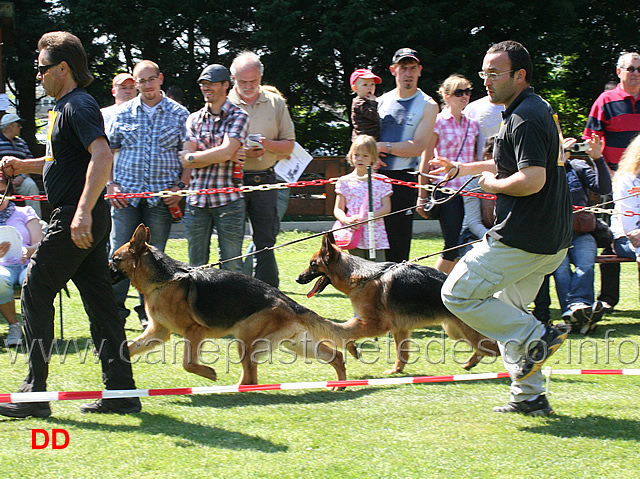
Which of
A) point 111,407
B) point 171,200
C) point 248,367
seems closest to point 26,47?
point 171,200

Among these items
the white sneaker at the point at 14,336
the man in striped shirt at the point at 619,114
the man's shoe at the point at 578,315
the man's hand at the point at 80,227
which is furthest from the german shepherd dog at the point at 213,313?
the man in striped shirt at the point at 619,114

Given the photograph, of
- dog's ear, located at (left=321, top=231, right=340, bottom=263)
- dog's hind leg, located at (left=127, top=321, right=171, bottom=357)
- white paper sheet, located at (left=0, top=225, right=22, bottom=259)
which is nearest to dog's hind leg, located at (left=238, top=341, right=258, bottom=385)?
dog's hind leg, located at (left=127, top=321, right=171, bottom=357)

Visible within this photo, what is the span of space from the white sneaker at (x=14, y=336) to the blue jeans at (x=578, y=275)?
184 inches

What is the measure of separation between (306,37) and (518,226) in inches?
498

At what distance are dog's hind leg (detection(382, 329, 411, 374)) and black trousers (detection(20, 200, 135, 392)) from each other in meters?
2.10

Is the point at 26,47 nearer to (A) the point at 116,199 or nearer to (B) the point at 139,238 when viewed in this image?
(A) the point at 116,199

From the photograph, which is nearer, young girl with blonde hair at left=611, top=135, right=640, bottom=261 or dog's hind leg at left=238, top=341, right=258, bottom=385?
dog's hind leg at left=238, top=341, right=258, bottom=385

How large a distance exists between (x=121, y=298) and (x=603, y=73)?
49.8 ft

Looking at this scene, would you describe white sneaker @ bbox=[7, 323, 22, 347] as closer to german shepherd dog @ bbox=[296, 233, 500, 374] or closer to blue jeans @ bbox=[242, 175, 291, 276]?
blue jeans @ bbox=[242, 175, 291, 276]

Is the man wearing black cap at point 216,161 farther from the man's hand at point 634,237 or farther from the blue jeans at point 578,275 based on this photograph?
the man's hand at point 634,237

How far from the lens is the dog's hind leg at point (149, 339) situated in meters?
5.20

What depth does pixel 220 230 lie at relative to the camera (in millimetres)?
6656

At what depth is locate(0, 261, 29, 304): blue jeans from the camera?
609 centimetres

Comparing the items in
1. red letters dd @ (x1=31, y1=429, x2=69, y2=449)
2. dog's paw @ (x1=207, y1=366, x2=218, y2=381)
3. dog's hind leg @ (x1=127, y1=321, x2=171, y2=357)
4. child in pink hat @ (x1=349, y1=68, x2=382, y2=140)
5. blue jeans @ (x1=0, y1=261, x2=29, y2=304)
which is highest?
child in pink hat @ (x1=349, y1=68, x2=382, y2=140)
